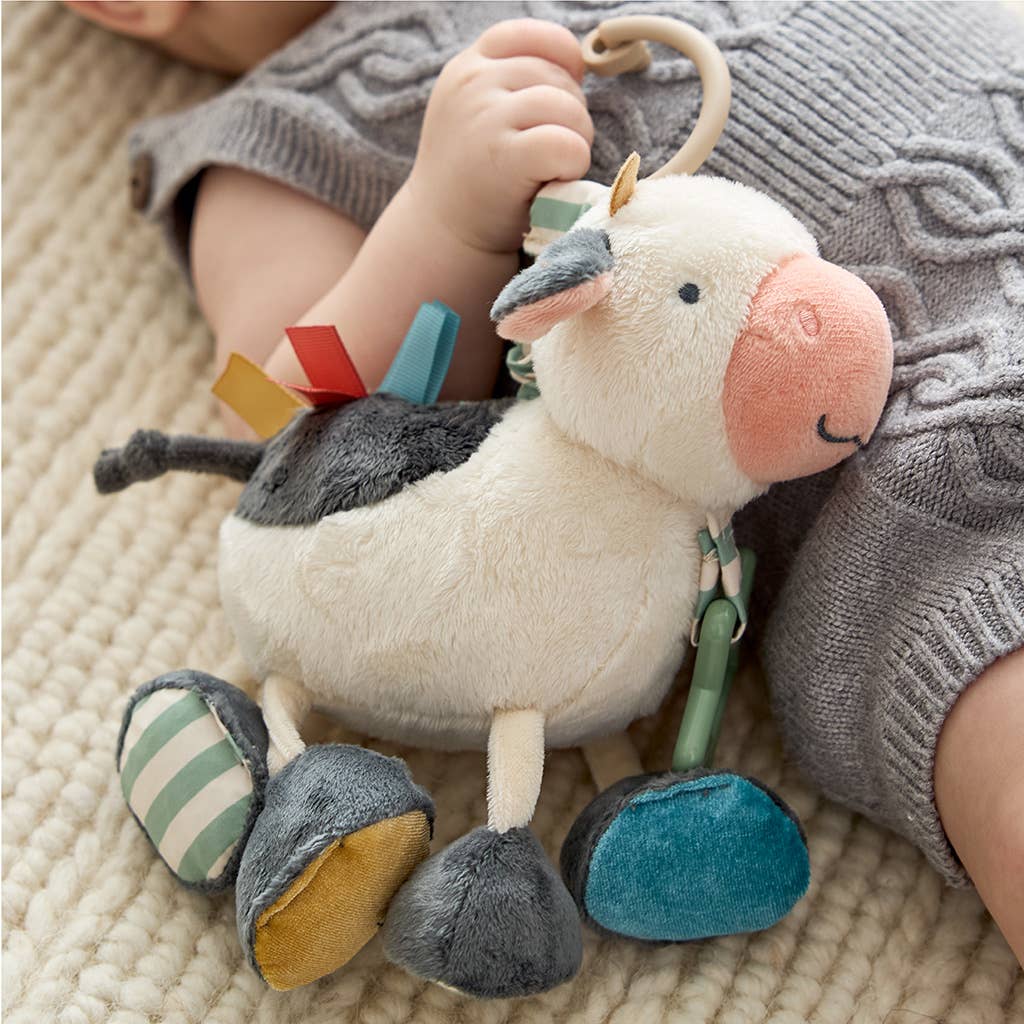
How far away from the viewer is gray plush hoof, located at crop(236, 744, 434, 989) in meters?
0.58

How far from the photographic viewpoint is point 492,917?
57cm

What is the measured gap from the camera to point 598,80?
0.81m

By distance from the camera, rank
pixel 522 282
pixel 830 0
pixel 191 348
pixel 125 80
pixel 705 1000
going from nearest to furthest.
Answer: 1. pixel 522 282
2. pixel 705 1000
3. pixel 830 0
4. pixel 191 348
5. pixel 125 80

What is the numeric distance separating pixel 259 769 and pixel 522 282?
0.96ft

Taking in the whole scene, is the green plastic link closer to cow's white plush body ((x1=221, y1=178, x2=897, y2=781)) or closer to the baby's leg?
cow's white plush body ((x1=221, y1=178, x2=897, y2=781))

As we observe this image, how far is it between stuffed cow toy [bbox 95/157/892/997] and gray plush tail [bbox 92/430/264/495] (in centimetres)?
5

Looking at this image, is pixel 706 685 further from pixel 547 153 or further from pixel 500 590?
pixel 547 153

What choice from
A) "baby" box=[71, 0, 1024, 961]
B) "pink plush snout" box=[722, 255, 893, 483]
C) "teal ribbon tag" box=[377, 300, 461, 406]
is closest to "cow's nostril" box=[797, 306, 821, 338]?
"pink plush snout" box=[722, 255, 893, 483]

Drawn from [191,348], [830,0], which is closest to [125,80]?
[191,348]

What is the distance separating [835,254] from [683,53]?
0.16m

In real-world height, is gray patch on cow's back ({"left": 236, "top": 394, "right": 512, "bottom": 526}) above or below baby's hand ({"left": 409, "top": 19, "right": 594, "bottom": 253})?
below

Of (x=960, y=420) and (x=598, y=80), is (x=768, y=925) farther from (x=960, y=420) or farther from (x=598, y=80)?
(x=598, y=80)

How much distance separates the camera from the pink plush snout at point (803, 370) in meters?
0.59

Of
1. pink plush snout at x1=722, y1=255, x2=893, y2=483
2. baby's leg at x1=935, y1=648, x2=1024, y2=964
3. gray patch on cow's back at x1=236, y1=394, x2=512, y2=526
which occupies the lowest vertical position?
baby's leg at x1=935, y1=648, x2=1024, y2=964
